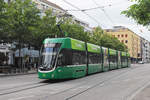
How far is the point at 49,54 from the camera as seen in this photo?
16.1m

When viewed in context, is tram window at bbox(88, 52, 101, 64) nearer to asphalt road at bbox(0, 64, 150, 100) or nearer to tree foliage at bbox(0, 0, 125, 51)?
asphalt road at bbox(0, 64, 150, 100)

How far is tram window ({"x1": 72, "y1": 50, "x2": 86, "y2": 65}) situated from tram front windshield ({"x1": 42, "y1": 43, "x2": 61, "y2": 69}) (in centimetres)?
218

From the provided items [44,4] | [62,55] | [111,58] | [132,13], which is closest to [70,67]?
[62,55]

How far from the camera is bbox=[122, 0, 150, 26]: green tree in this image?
11.3 metres

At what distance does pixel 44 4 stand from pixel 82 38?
19.8 meters

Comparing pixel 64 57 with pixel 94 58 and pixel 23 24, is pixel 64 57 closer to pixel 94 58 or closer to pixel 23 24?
pixel 94 58

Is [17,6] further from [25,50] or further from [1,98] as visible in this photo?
[1,98]

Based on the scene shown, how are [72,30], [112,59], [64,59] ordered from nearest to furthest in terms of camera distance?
[64,59], [112,59], [72,30]

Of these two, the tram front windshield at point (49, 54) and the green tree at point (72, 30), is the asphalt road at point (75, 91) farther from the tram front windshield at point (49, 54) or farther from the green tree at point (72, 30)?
the green tree at point (72, 30)

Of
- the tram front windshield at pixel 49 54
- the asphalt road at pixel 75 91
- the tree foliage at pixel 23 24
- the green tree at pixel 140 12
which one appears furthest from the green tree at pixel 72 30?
the green tree at pixel 140 12

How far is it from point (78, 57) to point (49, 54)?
3.82 meters

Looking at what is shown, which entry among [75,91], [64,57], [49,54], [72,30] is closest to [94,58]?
[64,57]

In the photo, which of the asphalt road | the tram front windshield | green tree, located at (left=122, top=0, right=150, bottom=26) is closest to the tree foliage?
the tram front windshield

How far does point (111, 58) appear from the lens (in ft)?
109
